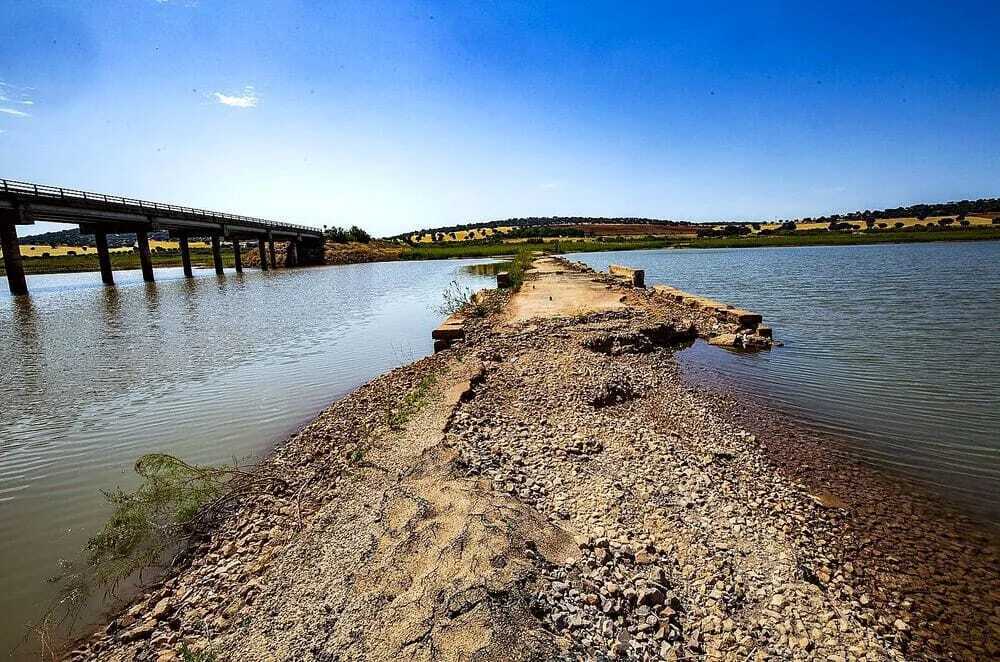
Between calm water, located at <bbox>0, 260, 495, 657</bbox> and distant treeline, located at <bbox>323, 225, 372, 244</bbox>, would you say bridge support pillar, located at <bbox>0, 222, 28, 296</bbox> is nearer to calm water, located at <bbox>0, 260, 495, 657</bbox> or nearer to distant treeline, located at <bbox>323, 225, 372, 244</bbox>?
calm water, located at <bbox>0, 260, 495, 657</bbox>

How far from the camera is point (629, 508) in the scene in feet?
14.6

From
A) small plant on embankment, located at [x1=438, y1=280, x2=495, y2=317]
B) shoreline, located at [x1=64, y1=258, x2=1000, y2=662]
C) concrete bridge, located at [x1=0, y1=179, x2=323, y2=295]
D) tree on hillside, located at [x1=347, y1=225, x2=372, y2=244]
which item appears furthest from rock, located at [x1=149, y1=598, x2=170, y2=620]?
tree on hillside, located at [x1=347, y1=225, x2=372, y2=244]

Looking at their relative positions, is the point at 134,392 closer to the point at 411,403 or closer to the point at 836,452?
the point at 411,403

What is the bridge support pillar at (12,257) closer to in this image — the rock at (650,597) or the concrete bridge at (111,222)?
the concrete bridge at (111,222)

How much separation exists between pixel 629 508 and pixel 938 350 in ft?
36.6

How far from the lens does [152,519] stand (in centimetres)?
527

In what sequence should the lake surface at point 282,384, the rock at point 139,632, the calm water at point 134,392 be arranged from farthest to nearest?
1. the lake surface at point 282,384
2. the calm water at point 134,392
3. the rock at point 139,632

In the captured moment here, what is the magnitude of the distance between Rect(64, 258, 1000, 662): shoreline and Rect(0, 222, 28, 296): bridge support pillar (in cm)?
3710

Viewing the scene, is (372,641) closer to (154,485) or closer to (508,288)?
(154,485)

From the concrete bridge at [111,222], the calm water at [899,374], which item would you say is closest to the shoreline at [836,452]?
the calm water at [899,374]


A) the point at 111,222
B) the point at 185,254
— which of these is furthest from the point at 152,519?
the point at 185,254

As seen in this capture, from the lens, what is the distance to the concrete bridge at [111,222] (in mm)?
29672

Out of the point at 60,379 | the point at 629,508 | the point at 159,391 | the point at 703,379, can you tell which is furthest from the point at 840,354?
the point at 60,379

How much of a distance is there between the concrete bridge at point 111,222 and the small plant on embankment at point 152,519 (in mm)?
35705
